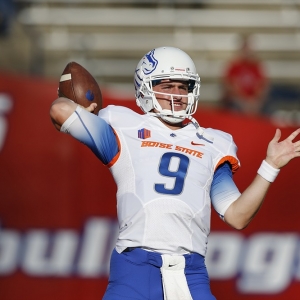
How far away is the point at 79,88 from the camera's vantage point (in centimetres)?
383

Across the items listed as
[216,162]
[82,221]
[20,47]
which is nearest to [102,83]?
[20,47]

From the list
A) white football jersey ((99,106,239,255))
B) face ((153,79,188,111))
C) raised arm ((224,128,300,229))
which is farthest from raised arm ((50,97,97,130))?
raised arm ((224,128,300,229))

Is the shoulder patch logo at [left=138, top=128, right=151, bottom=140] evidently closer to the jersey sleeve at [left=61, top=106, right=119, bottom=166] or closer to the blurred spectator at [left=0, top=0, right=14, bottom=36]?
the jersey sleeve at [left=61, top=106, right=119, bottom=166]

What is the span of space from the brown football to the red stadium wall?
1948 mm

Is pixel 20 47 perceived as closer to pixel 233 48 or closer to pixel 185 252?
pixel 233 48

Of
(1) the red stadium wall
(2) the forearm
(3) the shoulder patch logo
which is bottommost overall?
(1) the red stadium wall

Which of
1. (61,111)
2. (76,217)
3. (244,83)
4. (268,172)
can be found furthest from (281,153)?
(244,83)

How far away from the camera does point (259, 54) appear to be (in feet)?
31.8

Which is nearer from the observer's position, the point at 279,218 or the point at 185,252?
the point at 185,252

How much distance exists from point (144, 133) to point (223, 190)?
43 cm

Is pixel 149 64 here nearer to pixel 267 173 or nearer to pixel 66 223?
pixel 267 173

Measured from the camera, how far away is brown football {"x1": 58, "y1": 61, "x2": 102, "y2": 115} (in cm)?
382

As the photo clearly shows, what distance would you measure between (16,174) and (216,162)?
8.30 ft

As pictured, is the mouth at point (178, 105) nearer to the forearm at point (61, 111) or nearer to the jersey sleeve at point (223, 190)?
the jersey sleeve at point (223, 190)
